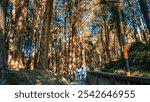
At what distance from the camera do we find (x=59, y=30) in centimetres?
5009

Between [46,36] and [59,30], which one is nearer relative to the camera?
[46,36]

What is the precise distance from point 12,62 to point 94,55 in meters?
64.7

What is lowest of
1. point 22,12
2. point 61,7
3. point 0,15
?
point 0,15

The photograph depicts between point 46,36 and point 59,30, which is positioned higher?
point 59,30

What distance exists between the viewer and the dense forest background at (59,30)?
17406mm

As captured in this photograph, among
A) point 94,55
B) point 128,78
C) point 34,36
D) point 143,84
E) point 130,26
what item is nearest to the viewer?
point 143,84

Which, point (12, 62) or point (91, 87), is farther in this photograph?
point (12, 62)

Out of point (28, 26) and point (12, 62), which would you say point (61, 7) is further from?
point (12, 62)

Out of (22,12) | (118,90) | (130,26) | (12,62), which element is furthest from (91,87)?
(130,26)

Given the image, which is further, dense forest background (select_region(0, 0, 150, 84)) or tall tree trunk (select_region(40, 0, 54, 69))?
Result: tall tree trunk (select_region(40, 0, 54, 69))

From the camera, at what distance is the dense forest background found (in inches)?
685

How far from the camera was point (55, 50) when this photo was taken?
60.4 meters

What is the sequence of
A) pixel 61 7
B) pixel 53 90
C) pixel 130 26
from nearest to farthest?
pixel 53 90
pixel 61 7
pixel 130 26

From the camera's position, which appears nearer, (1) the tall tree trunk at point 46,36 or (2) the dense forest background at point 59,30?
(2) the dense forest background at point 59,30
